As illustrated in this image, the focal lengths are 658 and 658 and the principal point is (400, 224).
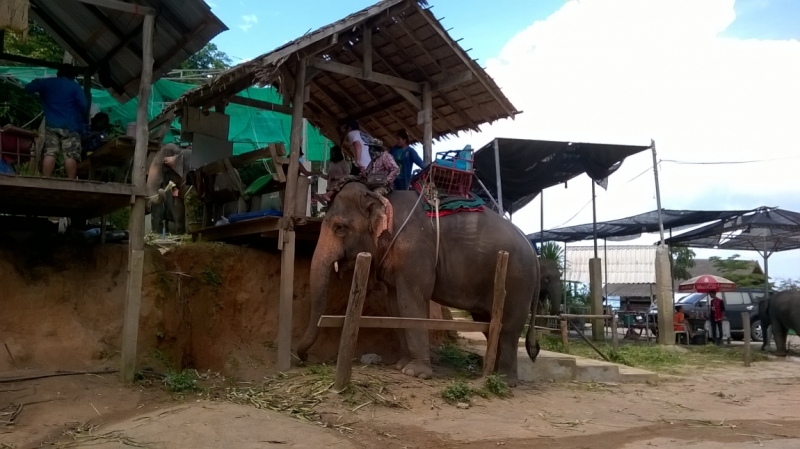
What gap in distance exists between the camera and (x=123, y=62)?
987 cm

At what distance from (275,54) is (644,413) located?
6608 mm

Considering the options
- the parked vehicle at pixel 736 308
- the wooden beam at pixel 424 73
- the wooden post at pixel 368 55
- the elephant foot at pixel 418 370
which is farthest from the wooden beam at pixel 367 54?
the parked vehicle at pixel 736 308

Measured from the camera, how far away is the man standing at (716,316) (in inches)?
722

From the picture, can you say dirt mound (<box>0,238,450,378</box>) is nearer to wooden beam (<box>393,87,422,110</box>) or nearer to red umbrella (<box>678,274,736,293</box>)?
wooden beam (<box>393,87,422,110</box>)

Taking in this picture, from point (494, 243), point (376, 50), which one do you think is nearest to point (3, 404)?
point (494, 243)

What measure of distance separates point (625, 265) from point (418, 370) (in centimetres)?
3187

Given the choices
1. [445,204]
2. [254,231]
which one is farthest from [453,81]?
[254,231]

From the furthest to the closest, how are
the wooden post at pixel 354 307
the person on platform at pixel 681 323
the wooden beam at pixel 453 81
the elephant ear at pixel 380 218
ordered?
the person on platform at pixel 681 323
the wooden beam at pixel 453 81
the elephant ear at pixel 380 218
the wooden post at pixel 354 307

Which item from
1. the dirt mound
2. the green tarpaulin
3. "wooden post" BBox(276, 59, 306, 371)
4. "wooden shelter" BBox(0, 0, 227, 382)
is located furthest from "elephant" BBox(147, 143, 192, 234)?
the green tarpaulin

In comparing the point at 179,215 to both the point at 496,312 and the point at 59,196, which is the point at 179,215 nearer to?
the point at 59,196

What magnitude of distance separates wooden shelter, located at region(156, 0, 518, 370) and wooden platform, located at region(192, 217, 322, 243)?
1.15 ft

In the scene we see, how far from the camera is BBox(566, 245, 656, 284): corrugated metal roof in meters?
36.7

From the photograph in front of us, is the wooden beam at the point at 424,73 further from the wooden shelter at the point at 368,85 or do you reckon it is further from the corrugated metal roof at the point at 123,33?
the corrugated metal roof at the point at 123,33

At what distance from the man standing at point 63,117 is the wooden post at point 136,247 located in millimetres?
954
